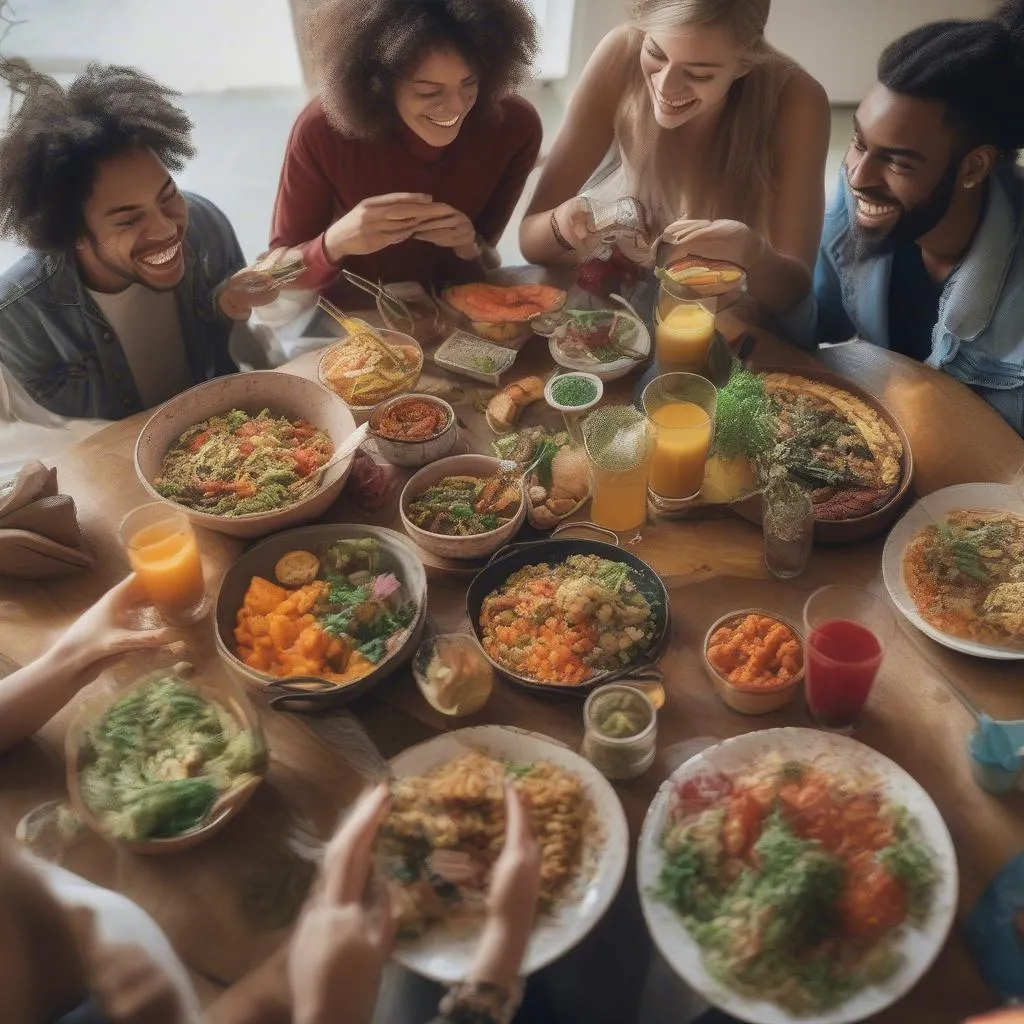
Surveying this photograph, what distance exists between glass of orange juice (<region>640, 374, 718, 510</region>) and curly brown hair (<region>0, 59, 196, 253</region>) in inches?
52.7

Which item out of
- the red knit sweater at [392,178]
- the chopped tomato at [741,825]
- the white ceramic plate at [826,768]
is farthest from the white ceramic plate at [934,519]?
the red knit sweater at [392,178]

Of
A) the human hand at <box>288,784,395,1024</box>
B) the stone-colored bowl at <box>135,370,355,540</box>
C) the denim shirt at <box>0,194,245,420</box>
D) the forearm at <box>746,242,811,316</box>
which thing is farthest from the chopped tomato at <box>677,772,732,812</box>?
the denim shirt at <box>0,194,245,420</box>

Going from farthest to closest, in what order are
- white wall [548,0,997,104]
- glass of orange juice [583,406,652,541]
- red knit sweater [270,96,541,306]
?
white wall [548,0,997,104] → red knit sweater [270,96,541,306] → glass of orange juice [583,406,652,541]

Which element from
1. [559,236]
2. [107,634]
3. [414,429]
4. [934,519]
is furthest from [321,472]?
[934,519]

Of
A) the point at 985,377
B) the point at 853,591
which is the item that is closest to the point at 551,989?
the point at 853,591

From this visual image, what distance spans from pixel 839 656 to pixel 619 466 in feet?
1.83

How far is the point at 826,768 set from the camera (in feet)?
4.56

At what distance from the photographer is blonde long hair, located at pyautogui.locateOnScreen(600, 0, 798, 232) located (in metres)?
2.19

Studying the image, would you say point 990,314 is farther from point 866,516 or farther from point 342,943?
point 342,943

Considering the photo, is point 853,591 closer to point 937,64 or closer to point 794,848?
point 794,848

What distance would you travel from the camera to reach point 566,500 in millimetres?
1871

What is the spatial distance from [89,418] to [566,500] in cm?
142

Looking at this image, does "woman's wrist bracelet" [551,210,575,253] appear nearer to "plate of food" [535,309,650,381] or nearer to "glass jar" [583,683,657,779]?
"plate of food" [535,309,650,381]

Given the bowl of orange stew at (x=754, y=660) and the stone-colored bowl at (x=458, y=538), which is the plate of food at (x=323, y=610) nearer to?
the stone-colored bowl at (x=458, y=538)
